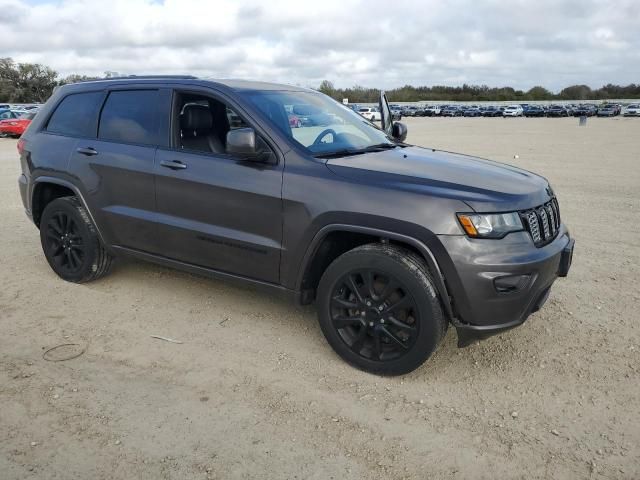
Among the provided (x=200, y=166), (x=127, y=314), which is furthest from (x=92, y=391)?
(x=200, y=166)

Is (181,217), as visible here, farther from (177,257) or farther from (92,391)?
(92,391)

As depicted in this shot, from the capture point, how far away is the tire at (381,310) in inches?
128

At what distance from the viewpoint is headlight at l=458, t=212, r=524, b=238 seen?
3.12 meters

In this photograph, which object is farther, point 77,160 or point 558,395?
point 77,160

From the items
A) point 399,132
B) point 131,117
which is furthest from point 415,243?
point 131,117

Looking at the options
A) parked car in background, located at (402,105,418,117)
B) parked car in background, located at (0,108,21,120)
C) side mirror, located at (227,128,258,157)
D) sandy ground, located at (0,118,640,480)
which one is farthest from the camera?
parked car in background, located at (402,105,418,117)

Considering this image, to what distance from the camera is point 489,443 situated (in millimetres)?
2877

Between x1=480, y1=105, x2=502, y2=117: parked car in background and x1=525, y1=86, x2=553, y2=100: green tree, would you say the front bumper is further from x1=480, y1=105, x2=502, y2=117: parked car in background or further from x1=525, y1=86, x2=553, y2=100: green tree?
x1=525, y1=86, x2=553, y2=100: green tree

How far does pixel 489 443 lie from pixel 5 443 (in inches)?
96.8

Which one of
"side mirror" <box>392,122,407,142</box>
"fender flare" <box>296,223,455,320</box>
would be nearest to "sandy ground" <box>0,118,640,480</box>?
"fender flare" <box>296,223,455,320</box>

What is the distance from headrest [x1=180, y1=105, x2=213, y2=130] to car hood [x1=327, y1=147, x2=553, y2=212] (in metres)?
1.23

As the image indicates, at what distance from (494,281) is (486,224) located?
0.32m

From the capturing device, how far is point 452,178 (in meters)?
3.41

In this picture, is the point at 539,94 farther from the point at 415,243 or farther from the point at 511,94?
A: the point at 415,243
